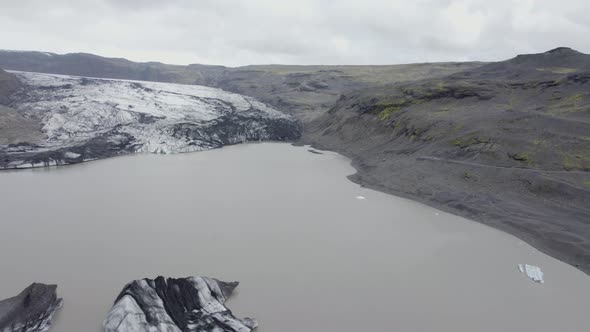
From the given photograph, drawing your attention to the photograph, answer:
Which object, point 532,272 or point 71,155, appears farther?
point 71,155

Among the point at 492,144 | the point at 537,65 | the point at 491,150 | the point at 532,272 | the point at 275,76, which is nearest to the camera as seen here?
the point at 532,272

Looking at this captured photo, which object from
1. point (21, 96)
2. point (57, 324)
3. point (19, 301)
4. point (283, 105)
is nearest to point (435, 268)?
point (57, 324)

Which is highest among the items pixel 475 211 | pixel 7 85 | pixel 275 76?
pixel 275 76

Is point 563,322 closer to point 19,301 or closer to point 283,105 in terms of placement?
point 19,301

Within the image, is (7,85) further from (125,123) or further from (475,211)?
(475,211)

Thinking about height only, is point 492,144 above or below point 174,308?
above

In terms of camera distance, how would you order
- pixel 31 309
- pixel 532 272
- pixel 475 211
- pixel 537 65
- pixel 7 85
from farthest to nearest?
1. pixel 7 85
2. pixel 537 65
3. pixel 475 211
4. pixel 532 272
5. pixel 31 309

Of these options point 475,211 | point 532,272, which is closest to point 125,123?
point 475,211
